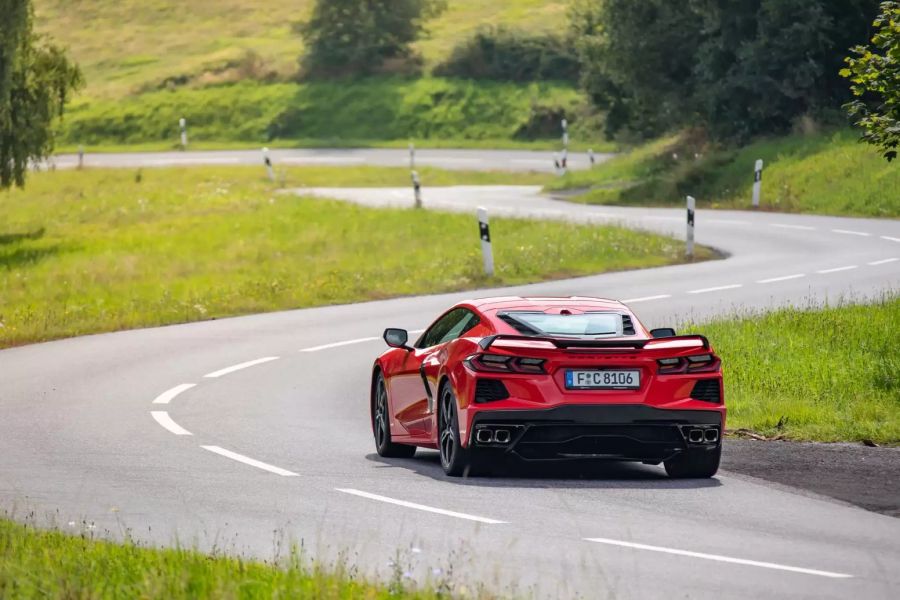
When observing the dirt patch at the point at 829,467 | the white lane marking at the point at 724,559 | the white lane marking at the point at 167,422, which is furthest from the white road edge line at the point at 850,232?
the white lane marking at the point at 724,559

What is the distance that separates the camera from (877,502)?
415 inches

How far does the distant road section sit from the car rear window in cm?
4678

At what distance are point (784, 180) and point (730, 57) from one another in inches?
214

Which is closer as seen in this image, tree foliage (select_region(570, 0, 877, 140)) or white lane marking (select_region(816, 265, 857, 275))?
white lane marking (select_region(816, 265, 857, 275))

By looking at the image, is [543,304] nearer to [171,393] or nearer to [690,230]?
[171,393]

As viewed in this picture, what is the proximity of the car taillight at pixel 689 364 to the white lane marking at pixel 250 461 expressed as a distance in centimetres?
265

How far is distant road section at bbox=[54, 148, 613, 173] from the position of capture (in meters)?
61.5

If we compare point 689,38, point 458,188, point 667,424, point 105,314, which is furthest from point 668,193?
point 667,424

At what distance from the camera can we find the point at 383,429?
13742mm

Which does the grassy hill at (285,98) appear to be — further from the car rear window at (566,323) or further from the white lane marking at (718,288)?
the car rear window at (566,323)

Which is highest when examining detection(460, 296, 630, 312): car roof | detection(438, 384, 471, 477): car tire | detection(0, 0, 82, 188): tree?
detection(0, 0, 82, 188): tree

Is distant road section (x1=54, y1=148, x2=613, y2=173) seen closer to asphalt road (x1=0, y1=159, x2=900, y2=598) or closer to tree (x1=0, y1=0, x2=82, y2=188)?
tree (x1=0, y1=0, x2=82, y2=188)

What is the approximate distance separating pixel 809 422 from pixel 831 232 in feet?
69.3

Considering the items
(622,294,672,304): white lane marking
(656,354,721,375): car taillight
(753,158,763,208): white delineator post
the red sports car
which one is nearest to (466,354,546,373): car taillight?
the red sports car
